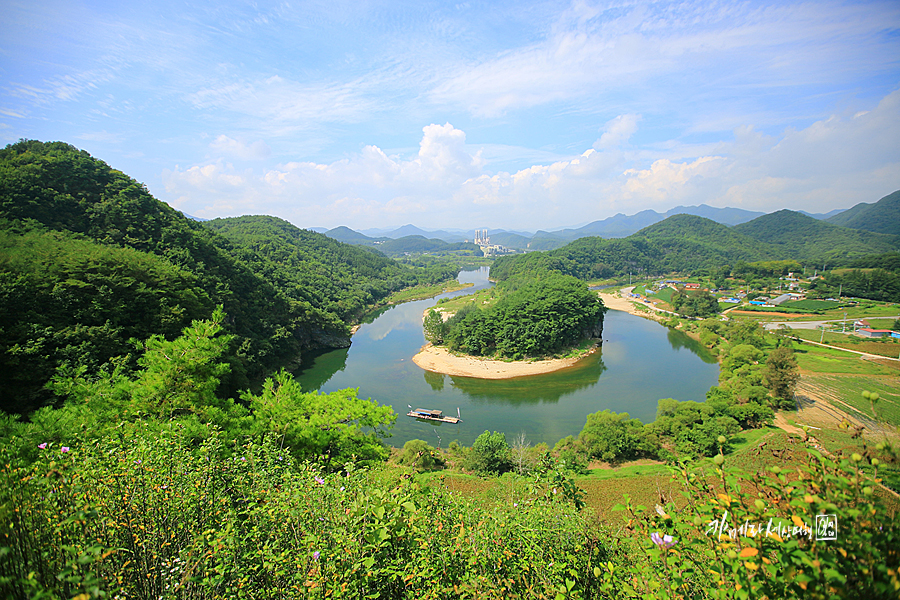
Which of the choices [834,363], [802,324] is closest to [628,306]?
[802,324]

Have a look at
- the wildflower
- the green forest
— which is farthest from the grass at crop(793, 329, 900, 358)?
the wildflower

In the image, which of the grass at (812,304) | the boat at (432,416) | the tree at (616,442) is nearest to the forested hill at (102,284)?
the boat at (432,416)

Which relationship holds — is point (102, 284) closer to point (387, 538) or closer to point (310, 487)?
point (310, 487)

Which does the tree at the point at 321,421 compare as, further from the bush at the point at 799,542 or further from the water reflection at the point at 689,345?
the water reflection at the point at 689,345

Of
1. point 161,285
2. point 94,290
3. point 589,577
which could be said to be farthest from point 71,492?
point 161,285

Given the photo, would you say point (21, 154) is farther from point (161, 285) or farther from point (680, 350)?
point (680, 350)

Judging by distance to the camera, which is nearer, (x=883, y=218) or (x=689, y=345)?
(x=689, y=345)

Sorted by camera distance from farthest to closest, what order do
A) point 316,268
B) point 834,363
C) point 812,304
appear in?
1. point 316,268
2. point 812,304
3. point 834,363
